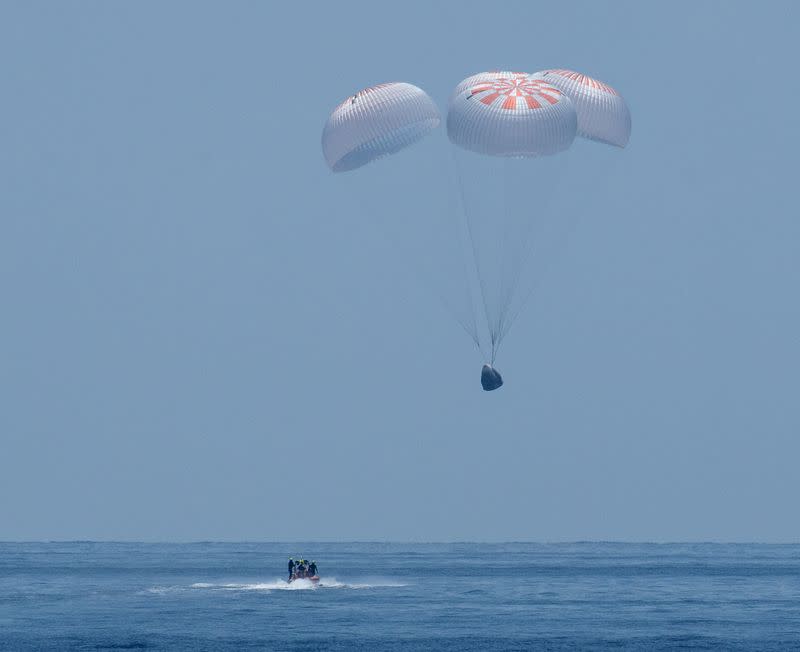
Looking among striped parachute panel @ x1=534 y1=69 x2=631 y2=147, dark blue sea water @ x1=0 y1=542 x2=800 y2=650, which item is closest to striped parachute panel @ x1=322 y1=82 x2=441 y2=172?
striped parachute panel @ x1=534 y1=69 x2=631 y2=147

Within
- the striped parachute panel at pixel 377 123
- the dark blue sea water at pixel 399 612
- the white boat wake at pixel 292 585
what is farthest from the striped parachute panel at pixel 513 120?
the white boat wake at pixel 292 585

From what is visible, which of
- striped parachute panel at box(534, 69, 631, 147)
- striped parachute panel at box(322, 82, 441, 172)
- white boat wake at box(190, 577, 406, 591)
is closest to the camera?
striped parachute panel at box(322, 82, 441, 172)

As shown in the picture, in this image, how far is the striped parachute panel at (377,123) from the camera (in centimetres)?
3928

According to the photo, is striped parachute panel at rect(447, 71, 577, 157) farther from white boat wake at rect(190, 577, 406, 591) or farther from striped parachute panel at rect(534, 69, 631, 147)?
white boat wake at rect(190, 577, 406, 591)

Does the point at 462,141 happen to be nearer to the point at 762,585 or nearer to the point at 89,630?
the point at 89,630

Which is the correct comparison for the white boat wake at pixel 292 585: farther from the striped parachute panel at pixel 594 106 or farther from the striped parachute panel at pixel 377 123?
the striped parachute panel at pixel 594 106

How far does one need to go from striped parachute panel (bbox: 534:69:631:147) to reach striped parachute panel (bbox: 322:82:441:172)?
12.3 ft

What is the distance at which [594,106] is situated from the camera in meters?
40.6

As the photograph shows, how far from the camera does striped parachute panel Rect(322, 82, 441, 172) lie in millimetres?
39281

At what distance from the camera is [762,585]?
7400 centimetres

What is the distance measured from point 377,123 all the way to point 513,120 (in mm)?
3740

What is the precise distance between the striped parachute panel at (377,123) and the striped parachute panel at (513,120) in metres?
1.03

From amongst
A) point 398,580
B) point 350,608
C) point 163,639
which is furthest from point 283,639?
point 398,580

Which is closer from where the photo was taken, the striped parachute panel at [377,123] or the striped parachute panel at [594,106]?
the striped parachute panel at [377,123]
